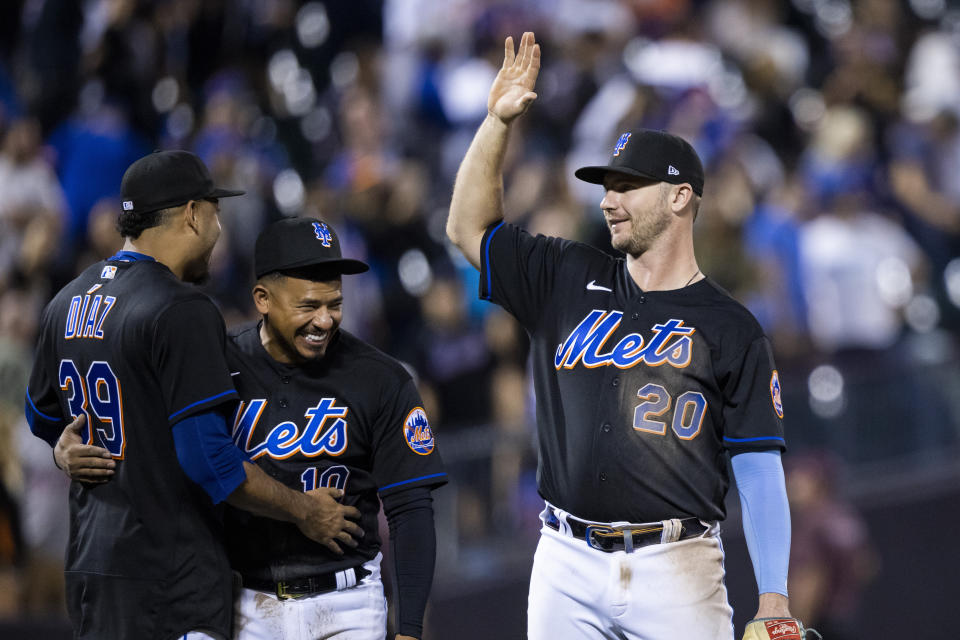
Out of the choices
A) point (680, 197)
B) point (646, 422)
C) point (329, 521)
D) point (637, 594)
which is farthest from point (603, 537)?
point (680, 197)

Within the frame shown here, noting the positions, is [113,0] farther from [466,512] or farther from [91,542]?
[91,542]

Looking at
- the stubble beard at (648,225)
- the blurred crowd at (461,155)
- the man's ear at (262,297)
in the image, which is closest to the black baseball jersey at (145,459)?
the man's ear at (262,297)

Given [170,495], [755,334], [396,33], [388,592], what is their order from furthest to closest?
[396,33] < [388,592] < [755,334] < [170,495]

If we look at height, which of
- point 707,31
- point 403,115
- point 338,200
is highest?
point 707,31

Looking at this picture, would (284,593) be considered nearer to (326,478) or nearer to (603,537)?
(326,478)

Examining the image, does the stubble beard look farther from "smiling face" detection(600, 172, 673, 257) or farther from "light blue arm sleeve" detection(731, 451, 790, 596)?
"light blue arm sleeve" detection(731, 451, 790, 596)

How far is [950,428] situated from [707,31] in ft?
14.8

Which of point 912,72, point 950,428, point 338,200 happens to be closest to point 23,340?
point 338,200

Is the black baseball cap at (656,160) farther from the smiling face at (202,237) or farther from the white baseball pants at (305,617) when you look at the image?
the white baseball pants at (305,617)

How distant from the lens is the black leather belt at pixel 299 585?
3.85 meters

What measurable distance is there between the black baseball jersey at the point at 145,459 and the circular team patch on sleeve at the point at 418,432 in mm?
642

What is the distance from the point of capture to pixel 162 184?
3721mm

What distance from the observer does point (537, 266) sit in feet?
14.0

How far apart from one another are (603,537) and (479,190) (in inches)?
47.8
